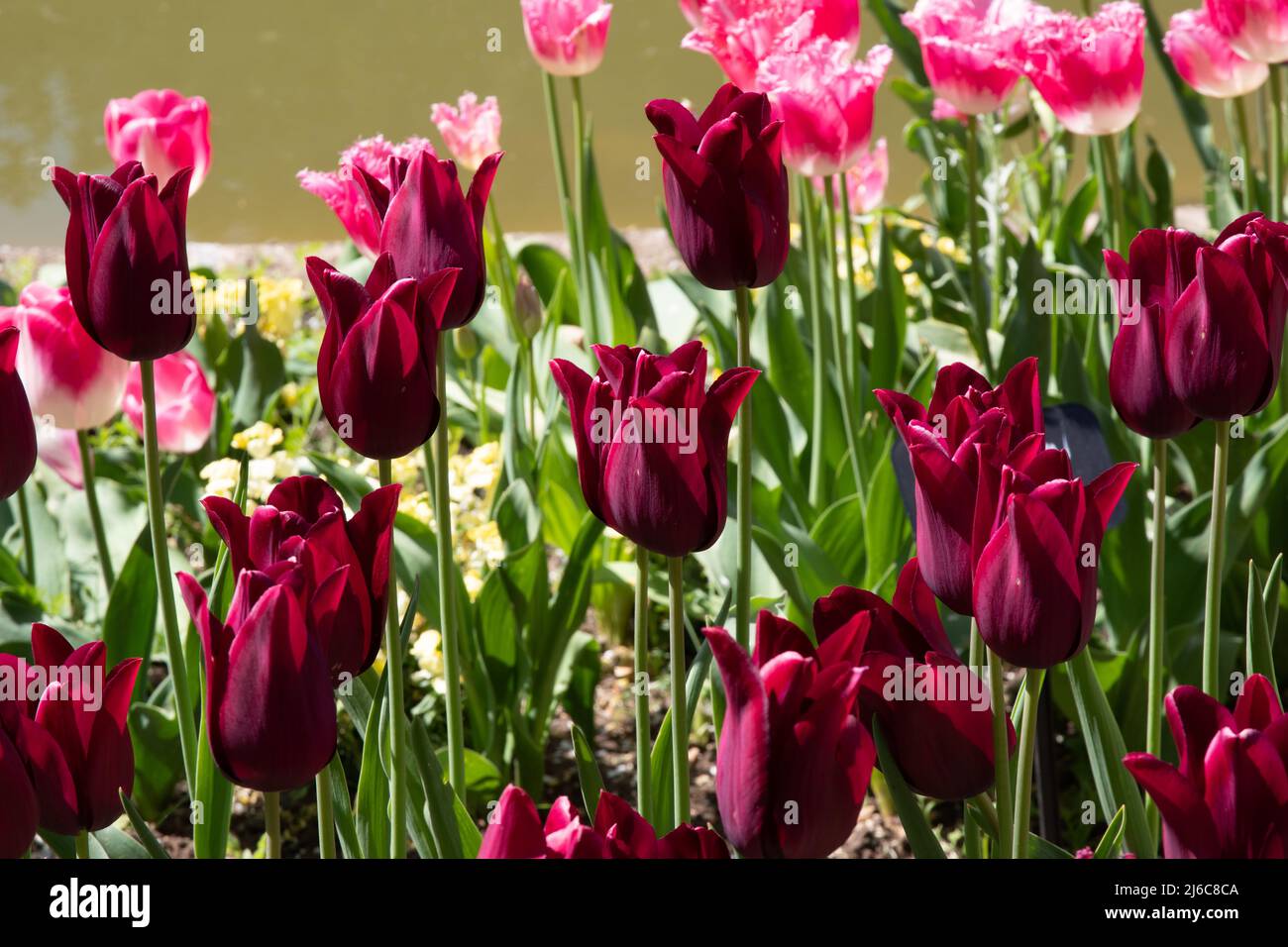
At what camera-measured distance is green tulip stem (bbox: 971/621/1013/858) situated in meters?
0.79

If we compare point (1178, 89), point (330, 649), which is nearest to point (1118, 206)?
point (1178, 89)

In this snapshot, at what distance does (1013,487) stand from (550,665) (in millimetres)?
1066

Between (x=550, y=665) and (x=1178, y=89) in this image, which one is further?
(x=1178, y=89)

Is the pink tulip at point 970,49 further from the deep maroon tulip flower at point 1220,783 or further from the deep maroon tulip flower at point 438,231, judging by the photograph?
the deep maroon tulip flower at point 1220,783

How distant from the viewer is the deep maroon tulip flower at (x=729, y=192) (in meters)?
0.98

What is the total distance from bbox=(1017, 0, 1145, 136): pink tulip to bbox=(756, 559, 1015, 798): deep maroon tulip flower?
1093 mm

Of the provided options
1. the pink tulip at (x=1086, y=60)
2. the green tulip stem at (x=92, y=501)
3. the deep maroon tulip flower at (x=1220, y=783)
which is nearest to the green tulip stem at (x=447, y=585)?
the green tulip stem at (x=92, y=501)

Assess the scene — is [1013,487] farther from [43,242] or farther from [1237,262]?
[43,242]

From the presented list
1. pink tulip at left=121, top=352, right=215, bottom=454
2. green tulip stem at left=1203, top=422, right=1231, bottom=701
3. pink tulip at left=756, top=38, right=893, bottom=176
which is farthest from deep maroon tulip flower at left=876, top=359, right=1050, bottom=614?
pink tulip at left=121, top=352, right=215, bottom=454

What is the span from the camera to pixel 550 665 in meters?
1.74

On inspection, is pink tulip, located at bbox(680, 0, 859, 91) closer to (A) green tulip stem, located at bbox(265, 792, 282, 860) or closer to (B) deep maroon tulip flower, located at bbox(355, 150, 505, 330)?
(B) deep maroon tulip flower, located at bbox(355, 150, 505, 330)

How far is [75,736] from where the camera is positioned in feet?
2.68

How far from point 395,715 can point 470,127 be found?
4.66ft

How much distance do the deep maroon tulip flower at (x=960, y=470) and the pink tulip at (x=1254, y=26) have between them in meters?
1.07
